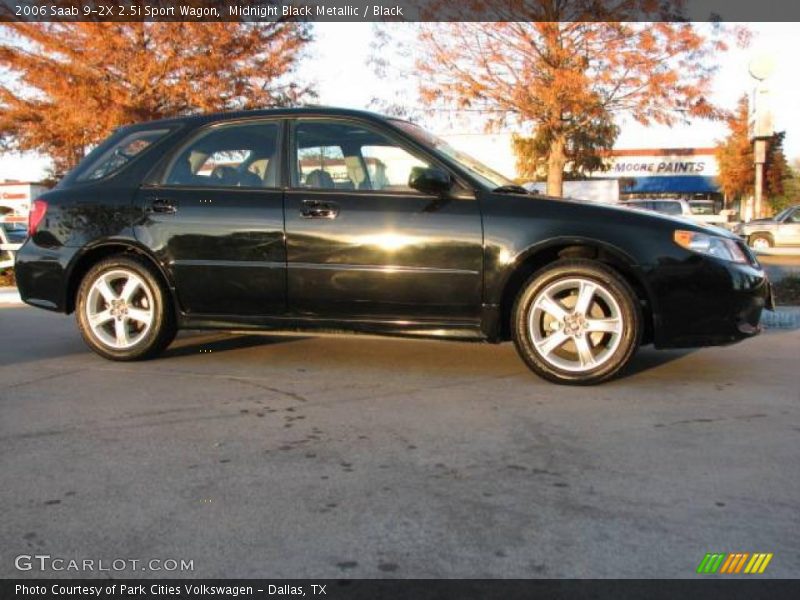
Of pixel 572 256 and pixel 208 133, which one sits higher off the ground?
pixel 208 133

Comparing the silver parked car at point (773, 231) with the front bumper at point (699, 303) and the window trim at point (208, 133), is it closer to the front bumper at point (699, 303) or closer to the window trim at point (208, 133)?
the front bumper at point (699, 303)

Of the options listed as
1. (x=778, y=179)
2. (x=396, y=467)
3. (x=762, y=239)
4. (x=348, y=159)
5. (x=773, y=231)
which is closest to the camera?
(x=396, y=467)

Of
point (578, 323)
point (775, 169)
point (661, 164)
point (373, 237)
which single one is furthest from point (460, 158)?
point (661, 164)

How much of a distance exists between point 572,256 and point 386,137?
1.53 meters

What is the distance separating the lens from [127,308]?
570 centimetres

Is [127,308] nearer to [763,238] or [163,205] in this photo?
[163,205]

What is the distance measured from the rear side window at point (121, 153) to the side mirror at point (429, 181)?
6.81 ft

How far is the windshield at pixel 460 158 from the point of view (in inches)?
209

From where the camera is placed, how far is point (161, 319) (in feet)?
18.5

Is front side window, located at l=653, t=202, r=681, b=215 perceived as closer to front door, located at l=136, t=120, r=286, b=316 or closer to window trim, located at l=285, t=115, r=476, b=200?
window trim, located at l=285, t=115, r=476, b=200

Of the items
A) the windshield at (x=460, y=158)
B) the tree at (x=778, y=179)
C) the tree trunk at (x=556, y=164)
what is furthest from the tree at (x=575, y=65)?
the tree at (x=778, y=179)

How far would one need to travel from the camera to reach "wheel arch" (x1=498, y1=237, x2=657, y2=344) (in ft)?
16.0

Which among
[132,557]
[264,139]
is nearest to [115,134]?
[264,139]

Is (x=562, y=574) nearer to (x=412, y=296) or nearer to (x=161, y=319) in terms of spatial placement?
(x=412, y=296)
